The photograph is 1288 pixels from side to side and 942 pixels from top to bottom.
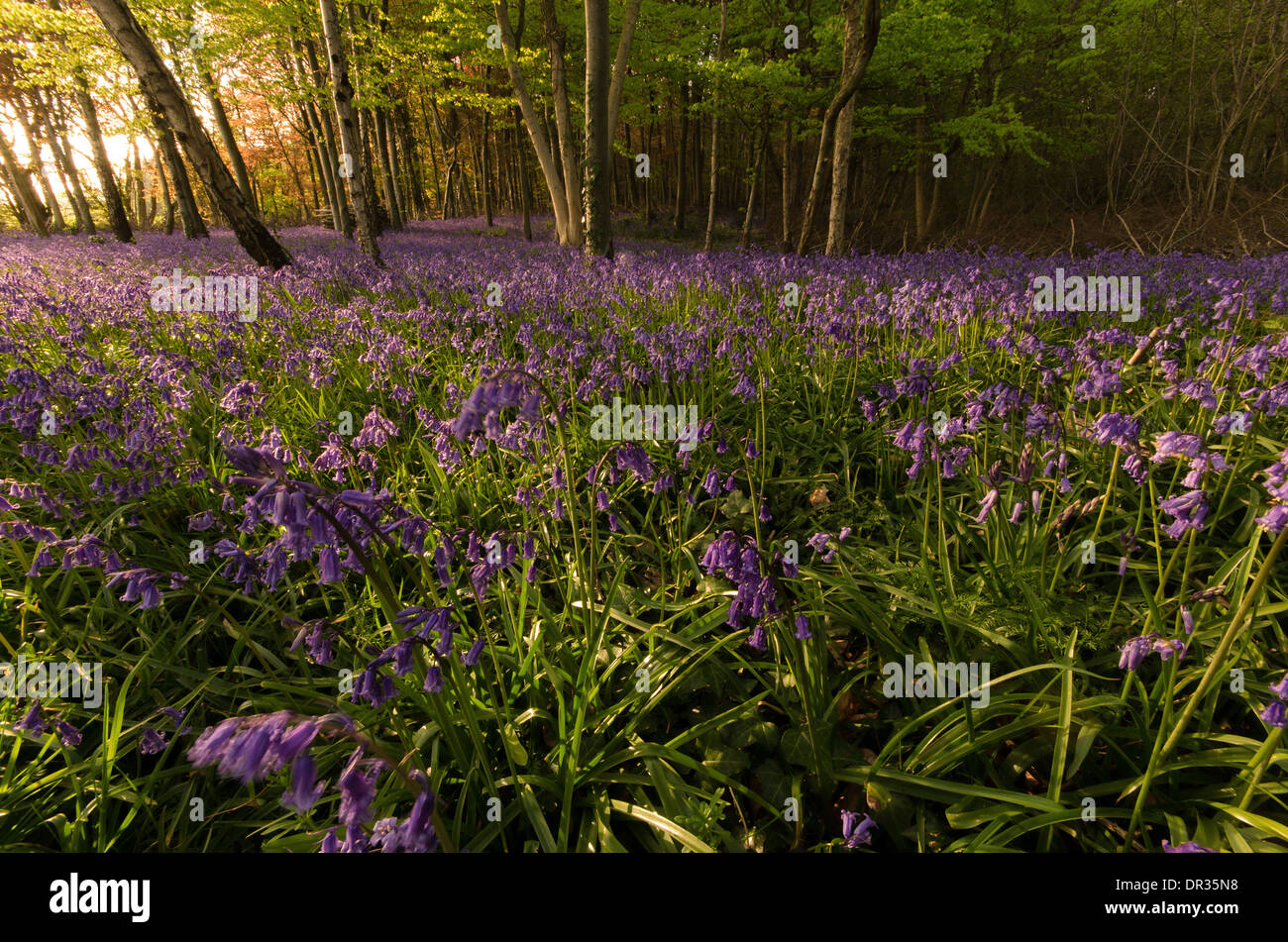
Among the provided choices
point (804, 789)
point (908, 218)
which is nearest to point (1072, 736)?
point (804, 789)

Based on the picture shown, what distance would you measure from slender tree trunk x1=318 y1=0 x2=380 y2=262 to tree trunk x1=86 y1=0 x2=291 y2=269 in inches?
59.0

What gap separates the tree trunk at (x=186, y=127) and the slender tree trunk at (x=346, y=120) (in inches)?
59.0

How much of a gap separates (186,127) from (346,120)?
2601mm

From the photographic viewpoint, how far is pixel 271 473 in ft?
4.36

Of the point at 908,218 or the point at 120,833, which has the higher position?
the point at 908,218

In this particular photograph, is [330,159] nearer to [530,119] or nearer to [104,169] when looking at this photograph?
[104,169]

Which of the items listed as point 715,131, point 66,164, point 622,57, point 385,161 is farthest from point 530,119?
point 66,164

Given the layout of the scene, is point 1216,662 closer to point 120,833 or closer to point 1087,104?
point 120,833

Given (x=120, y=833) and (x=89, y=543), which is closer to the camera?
(x=120, y=833)

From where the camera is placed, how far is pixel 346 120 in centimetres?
1002

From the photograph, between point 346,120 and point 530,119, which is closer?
point 346,120

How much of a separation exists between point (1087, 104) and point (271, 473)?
2984cm

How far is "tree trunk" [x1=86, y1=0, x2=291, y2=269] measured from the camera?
7613 mm

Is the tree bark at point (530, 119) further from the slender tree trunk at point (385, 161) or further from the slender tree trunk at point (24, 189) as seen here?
the slender tree trunk at point (24, 189)
